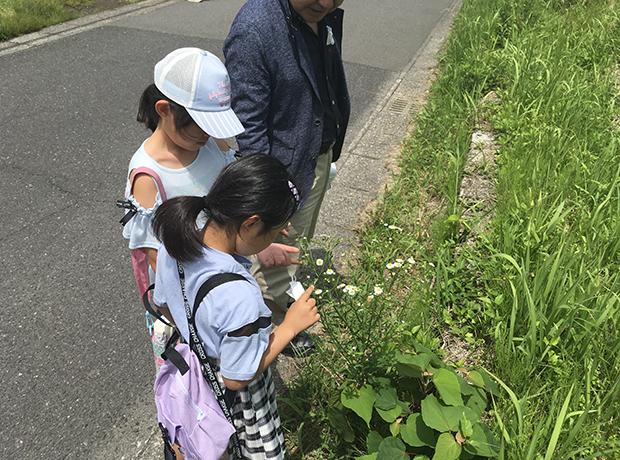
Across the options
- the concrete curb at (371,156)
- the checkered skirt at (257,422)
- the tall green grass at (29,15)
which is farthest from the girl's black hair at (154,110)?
the tall green grass at (29,15)

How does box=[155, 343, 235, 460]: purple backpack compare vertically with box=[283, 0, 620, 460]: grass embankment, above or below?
above

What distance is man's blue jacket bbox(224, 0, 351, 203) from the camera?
1.82m

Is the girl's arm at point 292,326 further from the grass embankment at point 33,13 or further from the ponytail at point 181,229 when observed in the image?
the grass embankment at point 33,13

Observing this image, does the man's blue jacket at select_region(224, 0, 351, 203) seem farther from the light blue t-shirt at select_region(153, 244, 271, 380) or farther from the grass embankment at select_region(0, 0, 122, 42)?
the grass embankment at select_region(0, 0, 122, 42)

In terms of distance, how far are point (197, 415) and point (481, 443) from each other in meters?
0.90

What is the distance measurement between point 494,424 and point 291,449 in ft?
2.67

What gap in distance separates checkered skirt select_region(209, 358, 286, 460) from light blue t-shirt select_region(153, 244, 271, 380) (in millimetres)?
209

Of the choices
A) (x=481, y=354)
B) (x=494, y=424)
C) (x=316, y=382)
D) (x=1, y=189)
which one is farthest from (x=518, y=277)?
(x=1, y=189)

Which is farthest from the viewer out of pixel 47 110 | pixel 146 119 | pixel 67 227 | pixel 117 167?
pixel 47 110

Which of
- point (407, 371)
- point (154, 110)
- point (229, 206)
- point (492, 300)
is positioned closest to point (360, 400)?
point (407, 371)

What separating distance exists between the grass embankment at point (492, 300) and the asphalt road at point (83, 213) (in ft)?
2.18

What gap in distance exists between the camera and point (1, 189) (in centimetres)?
354

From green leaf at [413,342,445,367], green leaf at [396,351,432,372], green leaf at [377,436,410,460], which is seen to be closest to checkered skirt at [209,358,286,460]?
green leaf at [377,436,410,460]

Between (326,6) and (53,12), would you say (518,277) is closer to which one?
(326,6)
